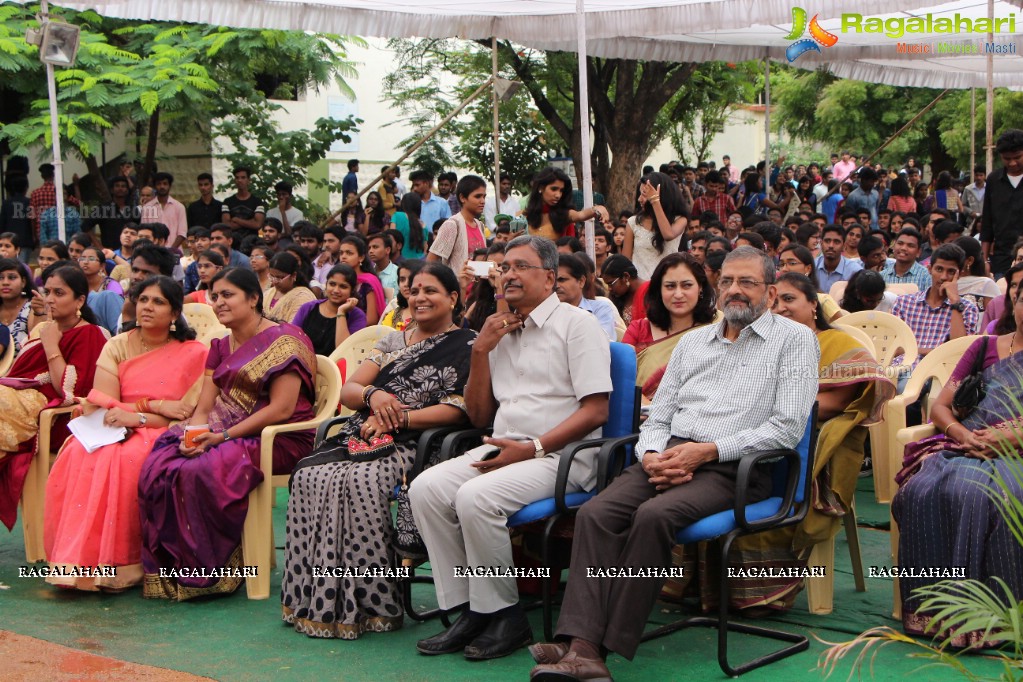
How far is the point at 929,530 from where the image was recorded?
4164 mm

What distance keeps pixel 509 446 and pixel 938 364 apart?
1917mm

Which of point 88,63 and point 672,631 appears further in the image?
point 88,63

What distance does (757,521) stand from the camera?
4090 mm

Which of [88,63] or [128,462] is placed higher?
[88,63]

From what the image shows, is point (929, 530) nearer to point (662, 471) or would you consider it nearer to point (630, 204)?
point (662, 471)

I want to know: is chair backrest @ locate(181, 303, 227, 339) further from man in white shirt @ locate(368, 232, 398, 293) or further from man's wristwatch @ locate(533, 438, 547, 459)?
man's wristwatch @ locate(533, 438, 547, 459)

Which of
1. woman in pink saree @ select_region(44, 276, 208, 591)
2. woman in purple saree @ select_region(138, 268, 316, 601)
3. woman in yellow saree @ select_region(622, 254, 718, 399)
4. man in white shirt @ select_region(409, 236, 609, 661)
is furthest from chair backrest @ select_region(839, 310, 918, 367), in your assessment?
woman in pink saree @ select_region(44, 276, 208, 591)

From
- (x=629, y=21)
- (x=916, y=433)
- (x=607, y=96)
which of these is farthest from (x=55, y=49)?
(x=607, y=96)

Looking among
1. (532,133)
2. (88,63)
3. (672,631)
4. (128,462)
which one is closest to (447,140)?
(532,133)

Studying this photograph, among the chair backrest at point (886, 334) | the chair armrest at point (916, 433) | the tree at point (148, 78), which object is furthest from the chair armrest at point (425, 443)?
the tree at point (148, 78)

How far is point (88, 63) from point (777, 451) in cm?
1106

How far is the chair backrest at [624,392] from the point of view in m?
4.64

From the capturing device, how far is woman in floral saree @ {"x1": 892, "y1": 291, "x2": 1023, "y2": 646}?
3.99 metres

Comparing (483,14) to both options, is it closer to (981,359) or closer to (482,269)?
(482,269)
